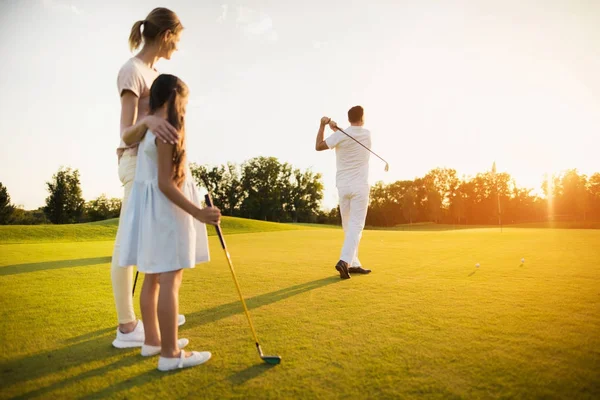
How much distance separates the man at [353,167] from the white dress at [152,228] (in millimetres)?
3829

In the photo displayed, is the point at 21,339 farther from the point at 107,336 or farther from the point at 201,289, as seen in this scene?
the point at 201,289

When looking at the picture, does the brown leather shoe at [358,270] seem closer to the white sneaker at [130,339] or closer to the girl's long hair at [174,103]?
the white sneaker at [130,339]

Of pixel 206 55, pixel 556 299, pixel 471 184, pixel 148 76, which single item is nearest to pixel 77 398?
pixel 148 76

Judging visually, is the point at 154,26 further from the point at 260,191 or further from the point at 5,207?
the point at 5,207

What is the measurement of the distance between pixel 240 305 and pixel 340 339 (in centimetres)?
154

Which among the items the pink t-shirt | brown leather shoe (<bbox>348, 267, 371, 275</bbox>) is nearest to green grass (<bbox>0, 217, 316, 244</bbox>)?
brown leather shoe (<bbox>348, 267, 371, 275</bbox>)

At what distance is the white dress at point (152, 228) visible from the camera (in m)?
2.24

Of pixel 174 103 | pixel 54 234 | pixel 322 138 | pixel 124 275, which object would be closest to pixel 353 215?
pixel 322 138

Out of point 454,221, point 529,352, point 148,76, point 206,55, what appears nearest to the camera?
point 529,352

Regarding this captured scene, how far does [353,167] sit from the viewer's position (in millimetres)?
6027

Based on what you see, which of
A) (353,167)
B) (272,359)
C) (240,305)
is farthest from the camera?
(353,167)

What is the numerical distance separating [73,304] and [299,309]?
2658 mm

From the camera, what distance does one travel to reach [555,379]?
1924 millimetres

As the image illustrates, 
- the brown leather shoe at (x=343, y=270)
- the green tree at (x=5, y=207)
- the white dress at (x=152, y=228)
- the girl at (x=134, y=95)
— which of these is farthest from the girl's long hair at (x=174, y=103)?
the green tree at (x=5, y=207)
